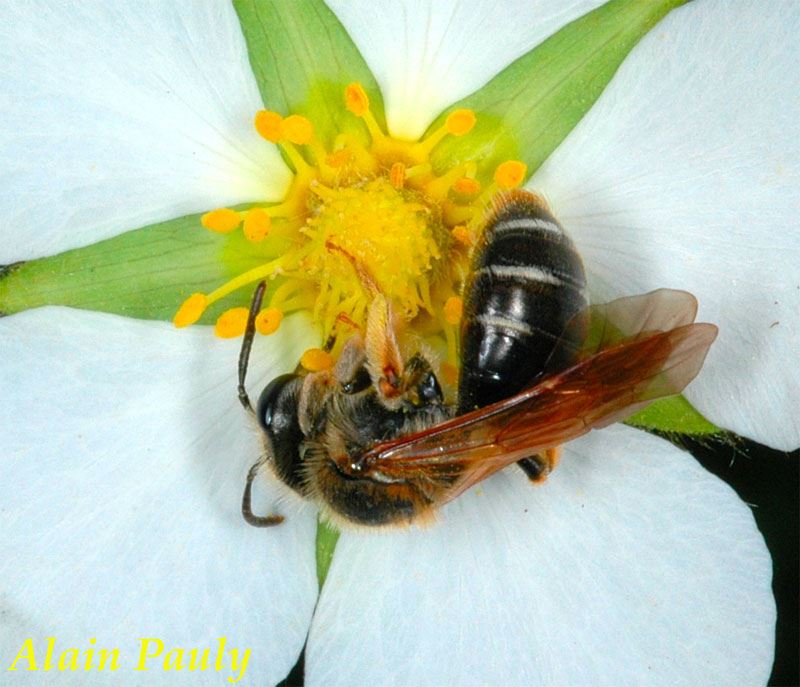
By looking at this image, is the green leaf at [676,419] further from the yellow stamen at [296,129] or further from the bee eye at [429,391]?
the yellow stamen at [296,129]

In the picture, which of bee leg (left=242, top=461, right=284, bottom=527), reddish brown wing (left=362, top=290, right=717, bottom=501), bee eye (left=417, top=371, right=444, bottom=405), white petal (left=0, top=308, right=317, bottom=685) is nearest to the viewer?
reddish brown wing (left=362, top=290, right=717, bottom=501)

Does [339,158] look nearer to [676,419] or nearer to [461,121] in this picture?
[461,121]

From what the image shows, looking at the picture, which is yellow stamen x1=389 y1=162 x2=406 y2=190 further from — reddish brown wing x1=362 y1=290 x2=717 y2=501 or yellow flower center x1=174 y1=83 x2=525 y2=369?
reddish brown wing x1=362 y1=290 x2=717 y2=501

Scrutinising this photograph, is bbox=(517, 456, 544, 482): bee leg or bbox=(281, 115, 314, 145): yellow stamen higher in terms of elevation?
bbox=(281, 115, 314, 145): yellow stamen

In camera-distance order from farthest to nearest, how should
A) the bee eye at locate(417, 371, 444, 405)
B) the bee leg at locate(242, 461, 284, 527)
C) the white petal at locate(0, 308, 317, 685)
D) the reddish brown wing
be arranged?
1. the white petal at locate(0, 308, 317, 685)
2. the bee leg at locate(242, 461, 284, 527)
3. the bee eye at locate(417, 371, 444, 405)
4. the reddish brown wing

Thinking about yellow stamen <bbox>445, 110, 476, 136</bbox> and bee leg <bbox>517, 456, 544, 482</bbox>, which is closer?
bee leg <bbox>517, 456, 544, 482</bbox>

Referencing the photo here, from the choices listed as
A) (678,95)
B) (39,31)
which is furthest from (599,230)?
(39,31)

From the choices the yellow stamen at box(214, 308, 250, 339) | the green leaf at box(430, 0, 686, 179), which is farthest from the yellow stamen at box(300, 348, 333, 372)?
the green leaf at box(430, 0, 686, 179)

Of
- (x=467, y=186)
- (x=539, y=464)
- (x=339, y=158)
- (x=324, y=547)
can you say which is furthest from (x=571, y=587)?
(x=339, y=158)
